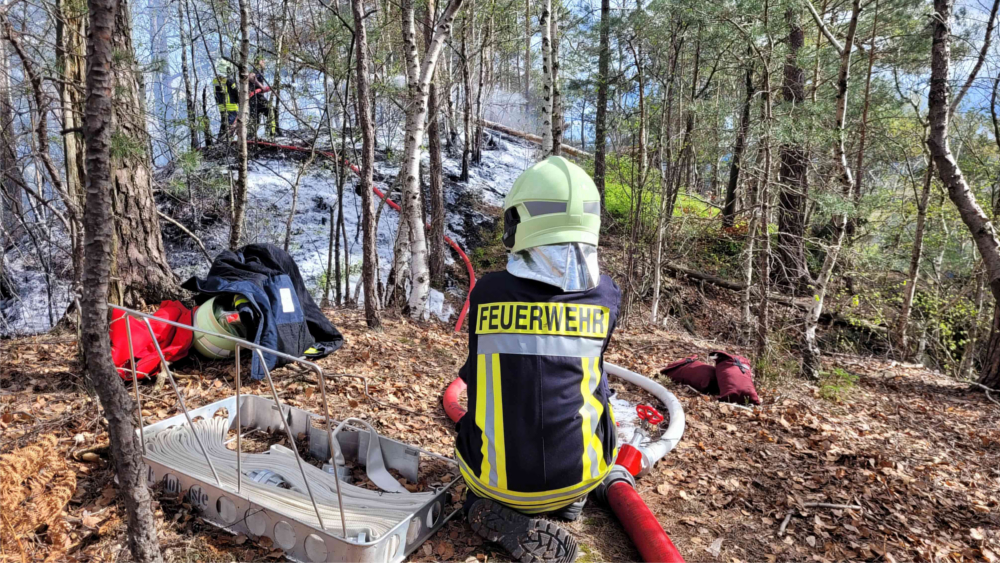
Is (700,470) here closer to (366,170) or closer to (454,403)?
(454,403)

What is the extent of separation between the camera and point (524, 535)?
2379mm

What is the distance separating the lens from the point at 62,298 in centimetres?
1021

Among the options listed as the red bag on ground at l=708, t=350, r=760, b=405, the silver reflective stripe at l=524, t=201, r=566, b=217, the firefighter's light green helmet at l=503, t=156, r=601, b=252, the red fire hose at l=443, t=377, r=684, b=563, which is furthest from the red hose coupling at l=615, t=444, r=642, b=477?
the red bag on ground at l=708, t=350, r=760, b=405

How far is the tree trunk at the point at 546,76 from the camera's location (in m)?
7.68

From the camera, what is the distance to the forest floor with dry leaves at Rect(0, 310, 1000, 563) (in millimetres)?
2467

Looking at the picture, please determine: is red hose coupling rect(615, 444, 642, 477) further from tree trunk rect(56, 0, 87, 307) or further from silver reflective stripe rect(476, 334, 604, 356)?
tree trunk rect(56, 0, 87, 307)

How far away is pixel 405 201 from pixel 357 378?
3003mm

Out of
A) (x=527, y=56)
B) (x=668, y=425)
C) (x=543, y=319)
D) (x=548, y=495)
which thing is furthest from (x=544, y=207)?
(x=527, y=56)

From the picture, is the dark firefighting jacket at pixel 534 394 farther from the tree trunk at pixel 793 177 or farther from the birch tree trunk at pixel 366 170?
the tree trunk at pixel 793 177

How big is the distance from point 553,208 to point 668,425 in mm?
2341

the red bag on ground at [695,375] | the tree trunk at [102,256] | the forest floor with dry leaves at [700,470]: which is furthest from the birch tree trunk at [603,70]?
the tree trunk at [102,256]

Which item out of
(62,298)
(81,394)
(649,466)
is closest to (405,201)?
(81,394)

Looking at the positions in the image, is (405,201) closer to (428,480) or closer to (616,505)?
(428,480)

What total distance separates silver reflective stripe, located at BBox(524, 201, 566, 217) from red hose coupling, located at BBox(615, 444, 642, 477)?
1619 mm
